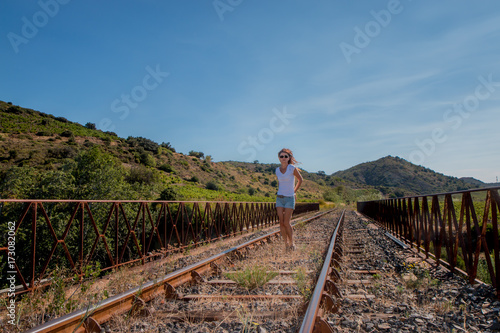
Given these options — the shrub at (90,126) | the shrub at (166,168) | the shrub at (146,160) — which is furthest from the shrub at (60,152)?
the shrub at (90,126)

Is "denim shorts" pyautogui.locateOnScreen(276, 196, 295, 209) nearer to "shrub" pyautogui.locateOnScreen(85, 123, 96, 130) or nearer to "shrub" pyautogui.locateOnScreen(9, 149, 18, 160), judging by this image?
"shrub" pyautogui.locateOnScreen(9, 149, 18, 160)

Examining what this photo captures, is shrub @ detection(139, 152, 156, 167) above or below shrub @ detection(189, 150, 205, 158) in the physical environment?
below

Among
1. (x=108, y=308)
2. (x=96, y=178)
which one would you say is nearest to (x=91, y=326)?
(x=108, y=308)

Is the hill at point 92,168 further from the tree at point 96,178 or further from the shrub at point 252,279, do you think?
the shrub at point 252,279

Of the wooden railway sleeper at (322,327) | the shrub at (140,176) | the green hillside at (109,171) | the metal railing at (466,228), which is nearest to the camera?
the wooden railway sleeper at (322,327)

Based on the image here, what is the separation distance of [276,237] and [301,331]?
7561 millimetres

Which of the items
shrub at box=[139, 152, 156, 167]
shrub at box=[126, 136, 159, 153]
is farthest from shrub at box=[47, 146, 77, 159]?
shrub at box=[126, 136, 159, 153]

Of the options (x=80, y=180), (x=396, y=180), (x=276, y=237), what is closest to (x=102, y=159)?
(x=80, y=180)

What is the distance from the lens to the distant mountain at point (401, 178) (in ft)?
403

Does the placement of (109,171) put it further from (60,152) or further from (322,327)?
(60,152)

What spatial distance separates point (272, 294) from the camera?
3.84 meters

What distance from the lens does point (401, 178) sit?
13575 cm

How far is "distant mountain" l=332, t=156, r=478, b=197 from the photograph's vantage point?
12271 centimetres

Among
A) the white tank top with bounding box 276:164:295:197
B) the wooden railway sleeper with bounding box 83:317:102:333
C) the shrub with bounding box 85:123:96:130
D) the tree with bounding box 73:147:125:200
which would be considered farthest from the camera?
the shrub with bounding box 85:123:96:130
